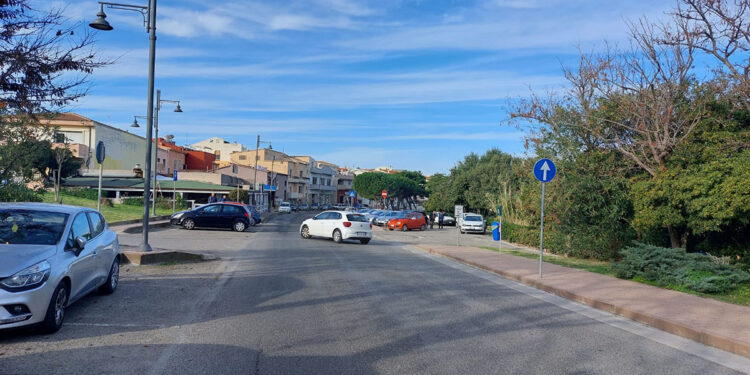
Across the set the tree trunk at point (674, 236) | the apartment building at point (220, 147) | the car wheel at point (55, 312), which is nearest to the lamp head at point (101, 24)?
the car wheel at point (55, 312)

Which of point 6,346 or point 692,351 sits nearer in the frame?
point 6,346

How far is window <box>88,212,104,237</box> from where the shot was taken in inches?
342

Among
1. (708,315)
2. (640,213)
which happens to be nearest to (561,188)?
(640,213)

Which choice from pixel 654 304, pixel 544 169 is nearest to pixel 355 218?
pixel 544 169

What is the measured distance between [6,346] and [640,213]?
48.5 feet

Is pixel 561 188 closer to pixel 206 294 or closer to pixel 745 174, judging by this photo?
pixel 745 174

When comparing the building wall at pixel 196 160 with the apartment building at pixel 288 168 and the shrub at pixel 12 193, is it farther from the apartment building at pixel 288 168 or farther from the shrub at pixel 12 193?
the shrub at pixel 12 193

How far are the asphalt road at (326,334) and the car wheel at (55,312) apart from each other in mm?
113

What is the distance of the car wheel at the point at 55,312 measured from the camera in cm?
636

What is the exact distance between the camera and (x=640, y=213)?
50.6 ft

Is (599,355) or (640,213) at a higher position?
(640,213)

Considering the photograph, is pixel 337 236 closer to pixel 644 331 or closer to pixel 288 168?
pixel 644 331

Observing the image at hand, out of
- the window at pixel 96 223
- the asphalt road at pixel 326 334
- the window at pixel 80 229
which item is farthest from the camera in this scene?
the window at pixel 96 223

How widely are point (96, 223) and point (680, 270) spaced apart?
1135cm
